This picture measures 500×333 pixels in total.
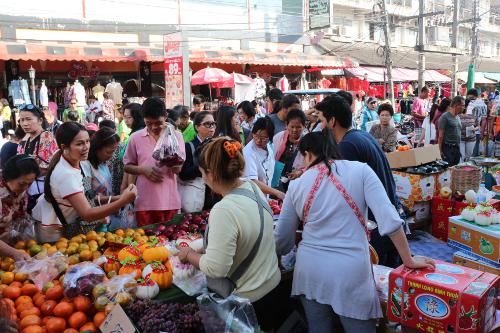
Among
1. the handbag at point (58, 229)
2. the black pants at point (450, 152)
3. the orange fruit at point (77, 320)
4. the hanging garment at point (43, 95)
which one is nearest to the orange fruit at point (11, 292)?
the orange fruit at point (77, 320)

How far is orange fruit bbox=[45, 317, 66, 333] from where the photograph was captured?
6.50ft

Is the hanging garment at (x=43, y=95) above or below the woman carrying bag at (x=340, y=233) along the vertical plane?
above

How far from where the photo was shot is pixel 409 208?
16.2ft

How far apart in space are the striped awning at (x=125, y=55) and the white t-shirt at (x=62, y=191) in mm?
8625

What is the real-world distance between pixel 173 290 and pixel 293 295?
66 centimetres

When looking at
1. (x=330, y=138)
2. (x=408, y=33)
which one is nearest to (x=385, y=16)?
(x=330, y=138)

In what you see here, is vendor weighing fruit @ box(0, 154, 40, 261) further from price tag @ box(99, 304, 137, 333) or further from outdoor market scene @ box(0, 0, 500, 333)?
price tag @ box(99, 304, 137, 333)

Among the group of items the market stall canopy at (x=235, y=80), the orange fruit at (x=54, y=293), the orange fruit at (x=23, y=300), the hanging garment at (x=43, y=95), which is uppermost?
the market stall canopy at (x=235, y=80)

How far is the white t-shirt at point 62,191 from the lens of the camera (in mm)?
2709

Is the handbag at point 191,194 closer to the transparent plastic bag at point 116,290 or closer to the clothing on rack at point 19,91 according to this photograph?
the transparent plastic bag at point 116,290

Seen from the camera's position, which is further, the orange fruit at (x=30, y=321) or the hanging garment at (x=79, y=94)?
the hanging garment at (x=79, y=94)

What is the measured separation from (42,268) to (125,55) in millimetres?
10796

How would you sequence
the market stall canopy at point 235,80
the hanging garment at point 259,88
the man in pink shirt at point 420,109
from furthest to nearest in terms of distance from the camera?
1. the hanging garment at point 259,88
2. the market stall canopy at point 235,80
3. the man in pink shirt at point 420,109

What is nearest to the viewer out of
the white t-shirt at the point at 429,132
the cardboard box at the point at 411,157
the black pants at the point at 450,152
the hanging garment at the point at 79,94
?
the cardboard box at the point at 411,157
